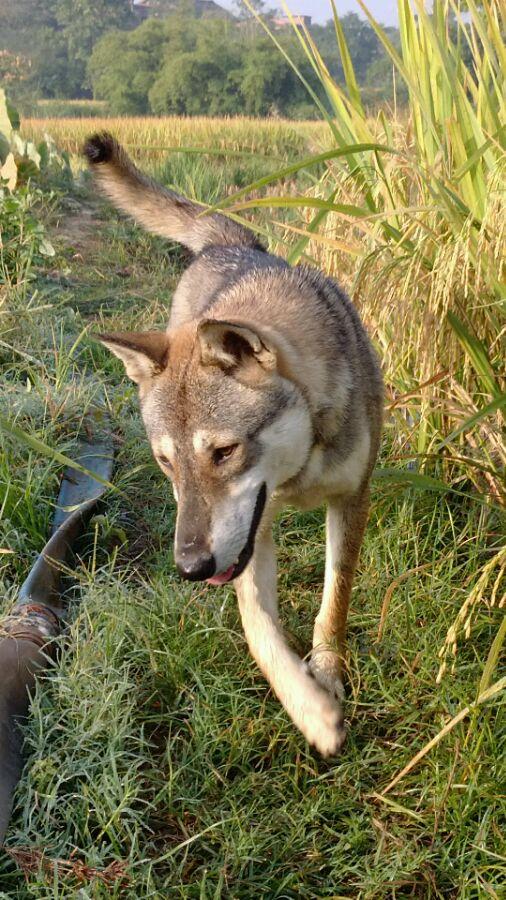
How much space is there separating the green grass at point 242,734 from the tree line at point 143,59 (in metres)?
26.3

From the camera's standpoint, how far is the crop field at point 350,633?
7.59 feet

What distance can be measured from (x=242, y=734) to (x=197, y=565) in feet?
2.16

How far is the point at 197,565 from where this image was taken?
2.45m

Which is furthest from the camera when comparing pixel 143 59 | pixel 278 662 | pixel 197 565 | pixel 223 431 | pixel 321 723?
pixel 143 59

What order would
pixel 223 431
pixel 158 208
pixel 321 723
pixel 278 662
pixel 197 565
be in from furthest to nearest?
pixel 158 208
pixel 278 662
pixel 321 723
pixel 223 431
pixel 197 565

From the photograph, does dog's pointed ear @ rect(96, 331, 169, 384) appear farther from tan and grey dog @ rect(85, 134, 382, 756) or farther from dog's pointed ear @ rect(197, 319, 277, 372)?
dog's pointed ear @ rect(197, 319, 277, 372)

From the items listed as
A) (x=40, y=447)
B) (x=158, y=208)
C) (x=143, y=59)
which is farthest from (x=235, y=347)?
(x=143, y=59)

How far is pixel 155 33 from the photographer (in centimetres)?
4222

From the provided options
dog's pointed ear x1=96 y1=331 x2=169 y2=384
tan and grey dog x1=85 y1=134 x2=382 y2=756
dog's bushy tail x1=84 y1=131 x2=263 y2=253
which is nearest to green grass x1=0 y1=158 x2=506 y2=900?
tan and grey dog x1=85 y1=134 x2=382 y2=756

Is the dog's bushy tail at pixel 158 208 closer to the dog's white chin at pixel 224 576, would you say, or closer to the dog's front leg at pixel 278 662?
the dog's front leg at pixel 278 662

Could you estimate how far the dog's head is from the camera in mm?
2504

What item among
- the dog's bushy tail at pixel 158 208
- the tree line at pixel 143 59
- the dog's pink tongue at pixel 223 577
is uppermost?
the dog's bushy tail at pixel 158 208

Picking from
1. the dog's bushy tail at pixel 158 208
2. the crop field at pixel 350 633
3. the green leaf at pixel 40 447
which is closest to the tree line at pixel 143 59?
the dog's bushy tail at pixel 158 208

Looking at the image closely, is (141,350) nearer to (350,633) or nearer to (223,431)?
(223,431)
